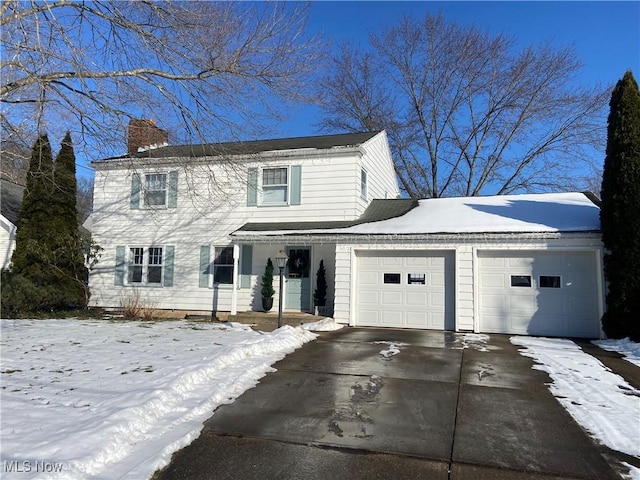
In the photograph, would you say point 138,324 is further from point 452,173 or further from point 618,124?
point 452,173

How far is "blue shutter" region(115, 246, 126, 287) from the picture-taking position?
48.8 feet

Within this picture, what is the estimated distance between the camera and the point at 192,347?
7551 millimetres

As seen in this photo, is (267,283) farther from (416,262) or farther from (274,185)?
(416,262)

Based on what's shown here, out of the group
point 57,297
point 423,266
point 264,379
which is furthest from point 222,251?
point 264,379

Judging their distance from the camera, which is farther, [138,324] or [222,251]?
[222,251]

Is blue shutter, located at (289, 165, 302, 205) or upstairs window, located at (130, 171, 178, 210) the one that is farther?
upstairs window, located at (130, 171, 178, 210)

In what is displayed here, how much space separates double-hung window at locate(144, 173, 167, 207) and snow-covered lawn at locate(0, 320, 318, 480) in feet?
20.9

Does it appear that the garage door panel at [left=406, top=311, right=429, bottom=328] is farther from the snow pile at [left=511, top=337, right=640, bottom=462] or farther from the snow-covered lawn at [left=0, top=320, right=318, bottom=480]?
the snow-covered lawn at [left=0, top=320, right=318, bottom=480]

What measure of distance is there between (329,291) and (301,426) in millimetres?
8295

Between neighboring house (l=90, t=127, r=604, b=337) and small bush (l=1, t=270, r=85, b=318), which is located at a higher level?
neighboring house (l=90, t=127, r=604, b=337)

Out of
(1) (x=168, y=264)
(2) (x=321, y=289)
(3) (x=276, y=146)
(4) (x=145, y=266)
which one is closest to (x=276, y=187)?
(3) (x=276, y=146)

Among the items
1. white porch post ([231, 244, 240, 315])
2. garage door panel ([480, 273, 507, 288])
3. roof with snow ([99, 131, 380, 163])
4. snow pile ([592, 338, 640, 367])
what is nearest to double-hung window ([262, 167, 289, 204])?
roof with snow ([99, 131, 380, 163])

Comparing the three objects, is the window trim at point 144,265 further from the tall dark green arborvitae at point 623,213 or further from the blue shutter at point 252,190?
the tall dark green arborvitae at point 623,213

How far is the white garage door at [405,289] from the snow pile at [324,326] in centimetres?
75
